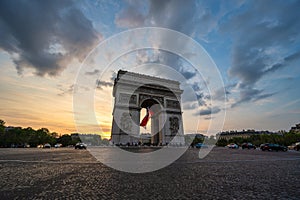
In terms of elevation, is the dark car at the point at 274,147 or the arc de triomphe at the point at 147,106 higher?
the arc de triomphe at the point at 147,106

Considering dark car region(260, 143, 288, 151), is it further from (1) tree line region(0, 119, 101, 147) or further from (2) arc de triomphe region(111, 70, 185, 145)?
(1) tree line region(0, 119, 101, 147)

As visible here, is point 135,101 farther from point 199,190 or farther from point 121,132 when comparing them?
point 199,190

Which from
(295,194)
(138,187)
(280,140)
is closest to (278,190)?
(295,194)

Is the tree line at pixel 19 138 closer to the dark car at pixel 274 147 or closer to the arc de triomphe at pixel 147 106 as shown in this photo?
the arc de triomphe at pixel 147 106

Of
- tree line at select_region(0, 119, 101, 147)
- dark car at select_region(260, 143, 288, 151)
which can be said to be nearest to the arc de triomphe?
dark car at select_region(260, 143, 288, 151)

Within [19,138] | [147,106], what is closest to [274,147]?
[147,106]

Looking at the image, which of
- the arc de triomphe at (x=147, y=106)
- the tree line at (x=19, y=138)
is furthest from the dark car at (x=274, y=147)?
the tree line at (x=19, y=138)

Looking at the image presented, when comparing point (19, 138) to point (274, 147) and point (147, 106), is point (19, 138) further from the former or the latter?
point (274, 147)

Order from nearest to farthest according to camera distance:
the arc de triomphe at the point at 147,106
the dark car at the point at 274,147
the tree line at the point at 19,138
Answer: the dark car at the point at 274,147, the arc de triomphe at the point at 147,106, the tree line at the point at 19,138
